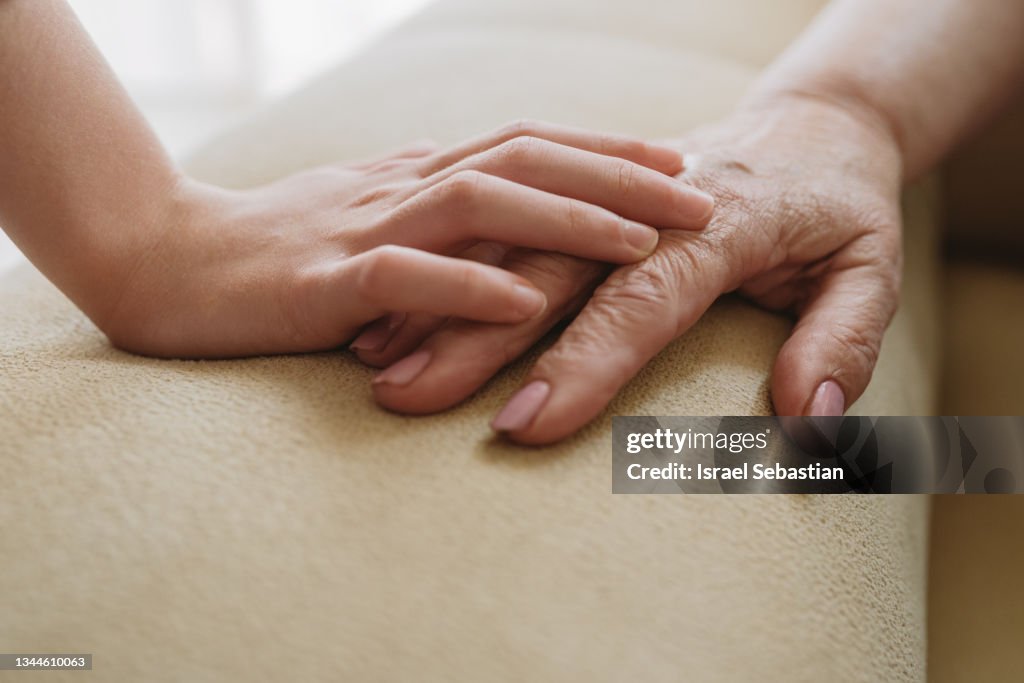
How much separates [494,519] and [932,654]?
15.1 inches

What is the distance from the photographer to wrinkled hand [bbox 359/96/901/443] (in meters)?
0.51

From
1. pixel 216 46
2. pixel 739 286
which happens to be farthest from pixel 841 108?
pixel 216 46

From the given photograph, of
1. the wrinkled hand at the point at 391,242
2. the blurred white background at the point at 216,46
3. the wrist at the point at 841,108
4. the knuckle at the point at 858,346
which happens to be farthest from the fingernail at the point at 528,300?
the blurred white background at the point at 216,46

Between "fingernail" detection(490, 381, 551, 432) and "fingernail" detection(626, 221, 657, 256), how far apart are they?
0.13m

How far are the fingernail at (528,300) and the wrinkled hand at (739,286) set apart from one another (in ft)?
0.08

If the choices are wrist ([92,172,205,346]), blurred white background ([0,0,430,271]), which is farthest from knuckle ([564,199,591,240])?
blurred white background ([0,0,430,271])

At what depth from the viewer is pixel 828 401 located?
21.7 inches

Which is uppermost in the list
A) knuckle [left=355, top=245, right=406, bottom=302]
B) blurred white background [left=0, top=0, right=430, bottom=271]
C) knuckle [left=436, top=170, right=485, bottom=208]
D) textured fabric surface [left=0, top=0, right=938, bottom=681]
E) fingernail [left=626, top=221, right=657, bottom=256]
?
blurred white background [left=0, top=0, right=430, bottom=271]

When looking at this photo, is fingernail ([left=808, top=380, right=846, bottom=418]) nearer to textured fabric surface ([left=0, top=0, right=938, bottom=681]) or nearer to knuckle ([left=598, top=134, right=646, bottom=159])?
textured fabric surface ([left=0, top=0, right=938, bottom=681])

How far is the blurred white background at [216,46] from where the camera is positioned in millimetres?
2566

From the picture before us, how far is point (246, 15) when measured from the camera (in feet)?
8.43

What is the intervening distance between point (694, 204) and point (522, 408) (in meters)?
0.21

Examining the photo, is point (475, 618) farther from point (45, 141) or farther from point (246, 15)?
point (246, 15)

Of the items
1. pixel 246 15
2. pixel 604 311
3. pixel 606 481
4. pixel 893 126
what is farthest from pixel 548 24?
pixel 246 15
